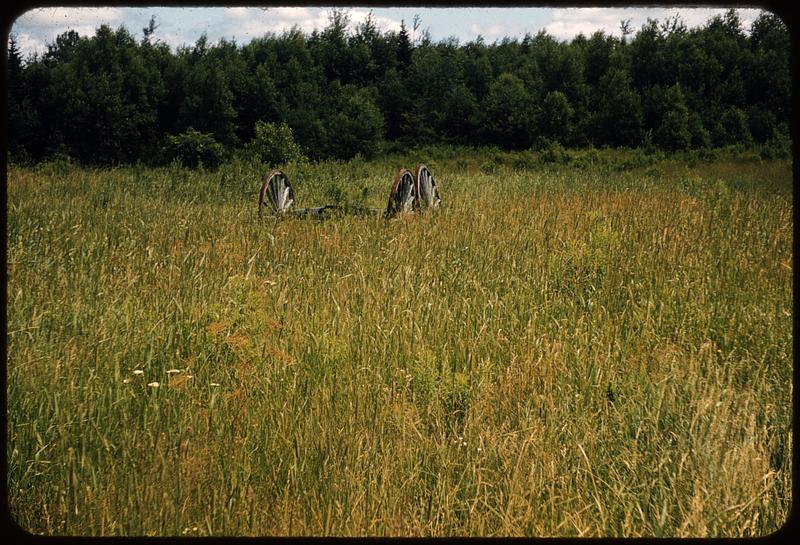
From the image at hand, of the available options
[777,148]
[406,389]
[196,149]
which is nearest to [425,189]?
[406,389]

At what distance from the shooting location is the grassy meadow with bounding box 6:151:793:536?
2139 millimetres

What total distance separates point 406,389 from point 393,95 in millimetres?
44266

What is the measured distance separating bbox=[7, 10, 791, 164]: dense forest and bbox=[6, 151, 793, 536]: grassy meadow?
21.3m

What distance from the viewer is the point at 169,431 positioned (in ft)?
8.12

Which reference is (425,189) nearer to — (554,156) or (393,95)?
(554,156)

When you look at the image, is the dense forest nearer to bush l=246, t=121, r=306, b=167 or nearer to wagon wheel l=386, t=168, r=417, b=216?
bush l=246, t=121, r=306, b=167

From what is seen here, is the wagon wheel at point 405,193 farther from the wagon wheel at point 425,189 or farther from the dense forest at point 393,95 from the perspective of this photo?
the dense forest at point 393,95

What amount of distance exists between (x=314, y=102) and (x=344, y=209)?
33.7 meters

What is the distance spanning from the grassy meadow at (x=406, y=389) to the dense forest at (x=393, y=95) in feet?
70.0

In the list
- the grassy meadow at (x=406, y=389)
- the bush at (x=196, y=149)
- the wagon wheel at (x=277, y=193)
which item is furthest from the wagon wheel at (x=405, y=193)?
the bush at (x=196, y=149)

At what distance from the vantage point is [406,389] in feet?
9.79

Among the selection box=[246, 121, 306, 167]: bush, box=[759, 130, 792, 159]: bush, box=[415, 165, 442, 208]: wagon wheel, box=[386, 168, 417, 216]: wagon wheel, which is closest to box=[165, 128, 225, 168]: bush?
box=[246, 121, 306, 167]: bush

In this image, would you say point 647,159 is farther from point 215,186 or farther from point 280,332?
point 280,332

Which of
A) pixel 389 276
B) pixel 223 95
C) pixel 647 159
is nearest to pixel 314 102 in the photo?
pixel 223 95
